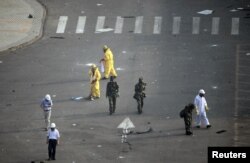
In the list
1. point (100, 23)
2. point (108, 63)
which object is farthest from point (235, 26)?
point (108, 63)

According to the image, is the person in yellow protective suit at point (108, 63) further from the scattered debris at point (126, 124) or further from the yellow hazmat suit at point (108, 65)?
the scattered debris at point (126, 124)

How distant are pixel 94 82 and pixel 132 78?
10.5 feet

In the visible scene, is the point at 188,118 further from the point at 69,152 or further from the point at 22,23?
the point at 22,23

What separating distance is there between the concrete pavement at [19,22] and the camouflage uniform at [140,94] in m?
11.4

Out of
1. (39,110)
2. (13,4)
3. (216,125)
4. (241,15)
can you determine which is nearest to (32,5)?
(13,4)

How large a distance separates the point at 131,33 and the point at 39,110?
456 inches

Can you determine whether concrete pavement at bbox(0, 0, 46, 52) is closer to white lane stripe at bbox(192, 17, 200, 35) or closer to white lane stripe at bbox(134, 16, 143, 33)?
white lane stripe at bbox(134, 16, 143, 33)

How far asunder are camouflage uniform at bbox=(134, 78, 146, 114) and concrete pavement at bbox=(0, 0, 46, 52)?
37.3 feet

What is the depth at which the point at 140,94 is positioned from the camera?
44.8m

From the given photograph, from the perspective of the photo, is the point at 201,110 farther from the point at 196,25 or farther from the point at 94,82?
the point at 196,25

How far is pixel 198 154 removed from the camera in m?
40.1

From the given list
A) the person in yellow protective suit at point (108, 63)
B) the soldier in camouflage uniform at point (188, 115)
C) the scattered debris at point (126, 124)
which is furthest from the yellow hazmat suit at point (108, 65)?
the soldier in camouflage uniform at point (188, 115)

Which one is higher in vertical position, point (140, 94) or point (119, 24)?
point (119, 24)

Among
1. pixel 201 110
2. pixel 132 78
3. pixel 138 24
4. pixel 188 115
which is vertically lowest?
pixel 188 115
